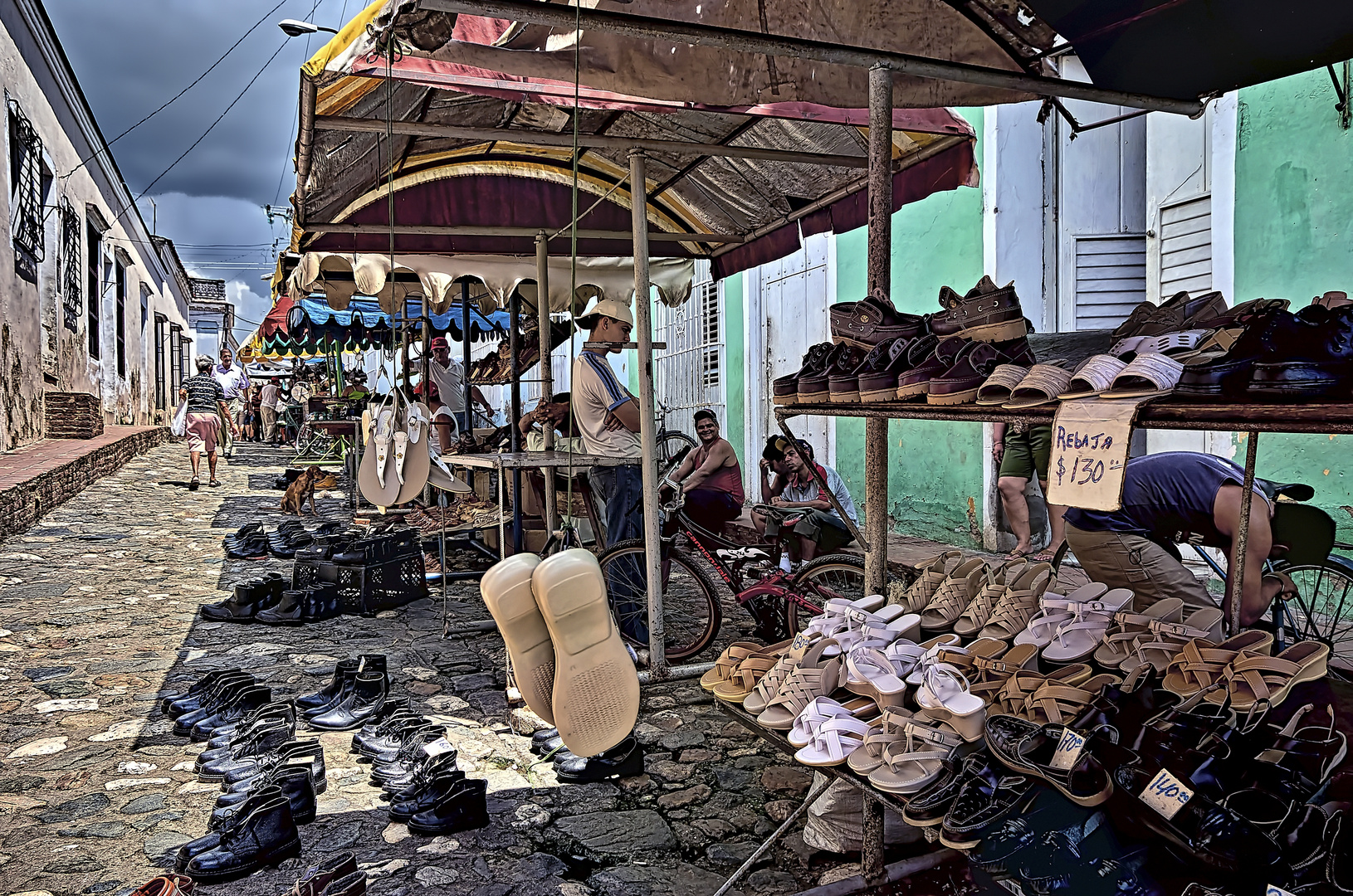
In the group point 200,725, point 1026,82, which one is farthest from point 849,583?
point 200,725

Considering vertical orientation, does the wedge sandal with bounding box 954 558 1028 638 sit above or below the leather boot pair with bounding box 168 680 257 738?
above

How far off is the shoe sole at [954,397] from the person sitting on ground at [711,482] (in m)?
3.63

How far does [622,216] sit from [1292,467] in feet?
16.1

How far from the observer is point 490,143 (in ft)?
17.7

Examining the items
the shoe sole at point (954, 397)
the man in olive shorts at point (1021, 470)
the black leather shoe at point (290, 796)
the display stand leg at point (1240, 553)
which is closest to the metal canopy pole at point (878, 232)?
the shoe sole at point (954, 397)

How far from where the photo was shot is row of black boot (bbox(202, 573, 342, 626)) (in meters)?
6.10

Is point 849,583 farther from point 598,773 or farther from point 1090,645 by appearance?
point 1090,645

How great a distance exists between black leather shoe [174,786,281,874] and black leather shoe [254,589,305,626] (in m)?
3.22

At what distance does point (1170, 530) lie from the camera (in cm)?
349

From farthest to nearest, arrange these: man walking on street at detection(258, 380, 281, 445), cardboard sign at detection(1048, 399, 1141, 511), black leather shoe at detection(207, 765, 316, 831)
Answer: man walking on street at detection(258, 380, 281, 445) → black leather shoe at detection(207, 765, 316, 831) → cardboard sign at detection(1048, 399, 1141, 511)

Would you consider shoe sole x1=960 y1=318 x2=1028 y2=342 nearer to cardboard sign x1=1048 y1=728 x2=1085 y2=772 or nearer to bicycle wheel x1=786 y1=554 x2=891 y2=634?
cardboard sign x1=1048 y1=728 x2=1085 y2=772

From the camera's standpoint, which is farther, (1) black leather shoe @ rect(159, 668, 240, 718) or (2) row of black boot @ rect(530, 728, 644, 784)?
(1) black leather shoe @ rect(159, 668, 240, 718)

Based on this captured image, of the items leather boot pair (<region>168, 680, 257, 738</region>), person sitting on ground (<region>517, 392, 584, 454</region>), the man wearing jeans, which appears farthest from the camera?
person sitting on ground (<region>517, 392, 584, 454</region>)

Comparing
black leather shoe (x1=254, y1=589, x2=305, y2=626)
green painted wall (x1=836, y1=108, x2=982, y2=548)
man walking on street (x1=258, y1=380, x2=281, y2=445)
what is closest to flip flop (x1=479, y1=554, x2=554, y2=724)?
black leather shoe (x1=254, y1=589, x2=305, y2=626)
